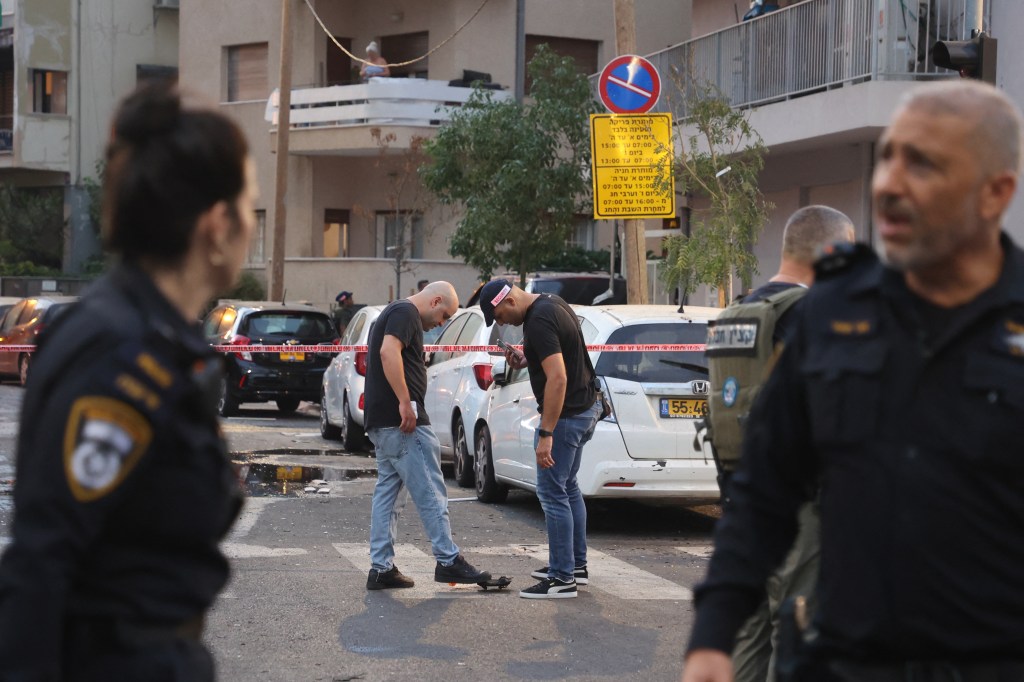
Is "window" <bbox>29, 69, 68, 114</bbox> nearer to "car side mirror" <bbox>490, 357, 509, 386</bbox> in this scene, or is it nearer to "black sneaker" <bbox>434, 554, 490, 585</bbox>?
"car side mirror" <bbox>490, 357, 509, 386</bbox>

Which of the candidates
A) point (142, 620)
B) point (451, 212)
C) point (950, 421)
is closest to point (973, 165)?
point (950, 421)

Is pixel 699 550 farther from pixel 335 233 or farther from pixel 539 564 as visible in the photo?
pixel 335 233

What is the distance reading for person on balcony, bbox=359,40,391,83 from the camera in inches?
1323

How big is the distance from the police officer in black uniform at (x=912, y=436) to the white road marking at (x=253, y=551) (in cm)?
724

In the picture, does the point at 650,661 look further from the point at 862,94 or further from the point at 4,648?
the point at 862,94

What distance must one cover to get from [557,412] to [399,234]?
26.6 metres

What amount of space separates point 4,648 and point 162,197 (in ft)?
2.64

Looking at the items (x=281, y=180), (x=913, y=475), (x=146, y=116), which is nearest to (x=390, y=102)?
(x=281, y=180)

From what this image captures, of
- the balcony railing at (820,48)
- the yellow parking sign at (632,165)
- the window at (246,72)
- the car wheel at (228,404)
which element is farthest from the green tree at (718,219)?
the window at (246,72)

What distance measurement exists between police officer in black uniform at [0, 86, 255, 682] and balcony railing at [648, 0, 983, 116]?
14.4 m

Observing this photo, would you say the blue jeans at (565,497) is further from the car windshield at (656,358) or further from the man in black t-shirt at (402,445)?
the car windshield at (656,358)

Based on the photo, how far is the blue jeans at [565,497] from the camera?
8.86m

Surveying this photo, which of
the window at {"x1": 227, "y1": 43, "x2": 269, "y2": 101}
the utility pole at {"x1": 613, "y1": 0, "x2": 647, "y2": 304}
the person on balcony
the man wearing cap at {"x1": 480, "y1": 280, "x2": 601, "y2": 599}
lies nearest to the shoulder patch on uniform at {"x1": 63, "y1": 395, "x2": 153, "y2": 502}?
the man wearing cap at {"x1": 480, "y1": 280, "x2": 601, "y2": 599}

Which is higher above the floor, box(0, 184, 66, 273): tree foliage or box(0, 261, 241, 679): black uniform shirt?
box(0, 184, 66, 273): tree foliage
